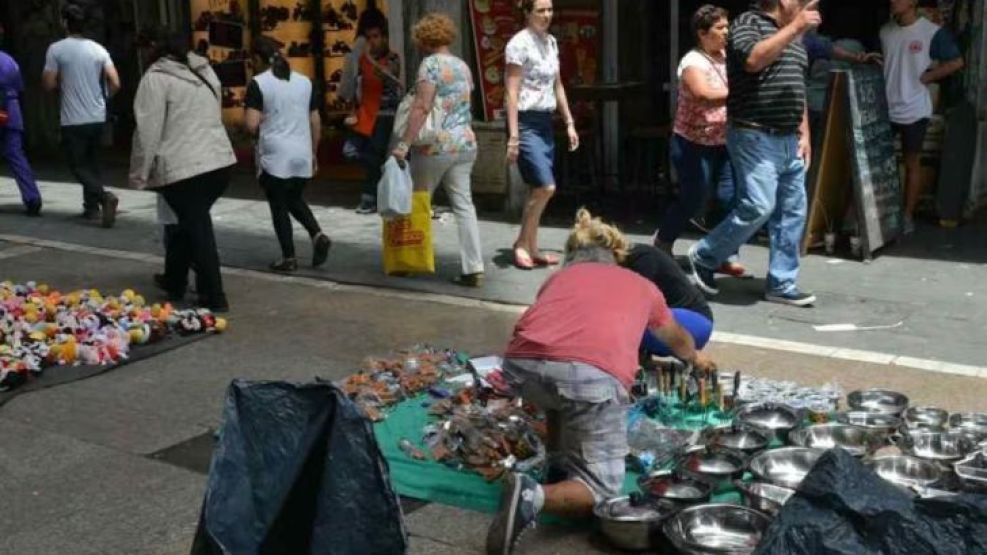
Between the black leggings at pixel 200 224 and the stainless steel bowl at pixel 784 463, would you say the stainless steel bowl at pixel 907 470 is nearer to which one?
the stainless steel bowl at pixel 784 463

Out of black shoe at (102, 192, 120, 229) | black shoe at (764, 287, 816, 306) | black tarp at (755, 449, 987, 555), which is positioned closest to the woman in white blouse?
black shoe at (764, 287, 816, 306)

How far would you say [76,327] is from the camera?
6520mm

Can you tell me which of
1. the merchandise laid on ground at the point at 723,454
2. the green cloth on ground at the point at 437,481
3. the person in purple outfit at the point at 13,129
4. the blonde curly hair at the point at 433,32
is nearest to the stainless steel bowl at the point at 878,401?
the merchandise laid on ground at the point at 723,454

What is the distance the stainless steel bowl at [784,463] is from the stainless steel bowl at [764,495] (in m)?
0.08

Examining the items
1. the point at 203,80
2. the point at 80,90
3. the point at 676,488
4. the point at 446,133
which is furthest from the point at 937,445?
the point at 80,90

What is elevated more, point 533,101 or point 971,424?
point 533,101

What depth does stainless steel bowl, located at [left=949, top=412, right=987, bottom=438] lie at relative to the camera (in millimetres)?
4707

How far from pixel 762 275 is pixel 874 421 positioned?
9.84 feet

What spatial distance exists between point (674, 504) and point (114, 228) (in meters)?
7.42

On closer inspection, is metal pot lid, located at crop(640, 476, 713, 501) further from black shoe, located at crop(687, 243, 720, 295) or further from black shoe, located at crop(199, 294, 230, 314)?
black shoe, located at crop(199, 294, 230, 314)

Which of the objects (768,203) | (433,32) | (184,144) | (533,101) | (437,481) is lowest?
(437,481)

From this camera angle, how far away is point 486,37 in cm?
1037

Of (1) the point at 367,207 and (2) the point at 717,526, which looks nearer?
(2) the point at 717,526

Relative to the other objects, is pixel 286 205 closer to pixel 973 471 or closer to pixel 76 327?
pixel 76 327
